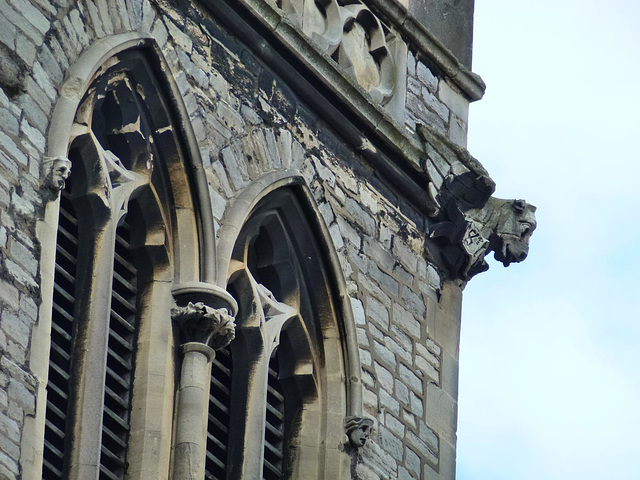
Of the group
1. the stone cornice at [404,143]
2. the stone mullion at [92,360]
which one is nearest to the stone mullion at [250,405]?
the stone mullion at [92,360]

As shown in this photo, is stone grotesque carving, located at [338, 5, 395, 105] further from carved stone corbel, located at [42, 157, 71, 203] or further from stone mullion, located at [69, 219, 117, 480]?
carved stone corbel, located at [42, 157, 71, 203]

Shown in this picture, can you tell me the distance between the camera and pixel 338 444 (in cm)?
1440

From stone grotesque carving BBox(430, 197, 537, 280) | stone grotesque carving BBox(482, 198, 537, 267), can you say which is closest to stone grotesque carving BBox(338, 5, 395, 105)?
stone grotesque carving BBox(430, 197, 537, 280)

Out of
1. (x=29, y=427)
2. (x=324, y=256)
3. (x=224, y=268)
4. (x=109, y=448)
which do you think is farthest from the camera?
(x=324, y=256)

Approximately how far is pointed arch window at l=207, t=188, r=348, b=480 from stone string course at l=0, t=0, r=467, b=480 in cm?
19

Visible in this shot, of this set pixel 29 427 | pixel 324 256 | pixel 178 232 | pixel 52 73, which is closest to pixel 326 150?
pixel 324 256

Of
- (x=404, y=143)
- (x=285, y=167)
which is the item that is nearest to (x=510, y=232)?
(x=404, y=143)

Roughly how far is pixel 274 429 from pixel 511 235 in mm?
2421

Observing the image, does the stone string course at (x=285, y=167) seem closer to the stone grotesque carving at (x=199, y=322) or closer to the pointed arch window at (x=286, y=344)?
the pointed arch window at (x=286, y=344)

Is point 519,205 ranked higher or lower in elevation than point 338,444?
higher

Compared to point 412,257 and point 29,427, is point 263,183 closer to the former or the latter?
point 412,257

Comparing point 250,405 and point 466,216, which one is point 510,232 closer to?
point 466,216

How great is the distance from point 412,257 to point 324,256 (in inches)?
38.6

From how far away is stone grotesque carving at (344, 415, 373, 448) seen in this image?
47.3 feet
